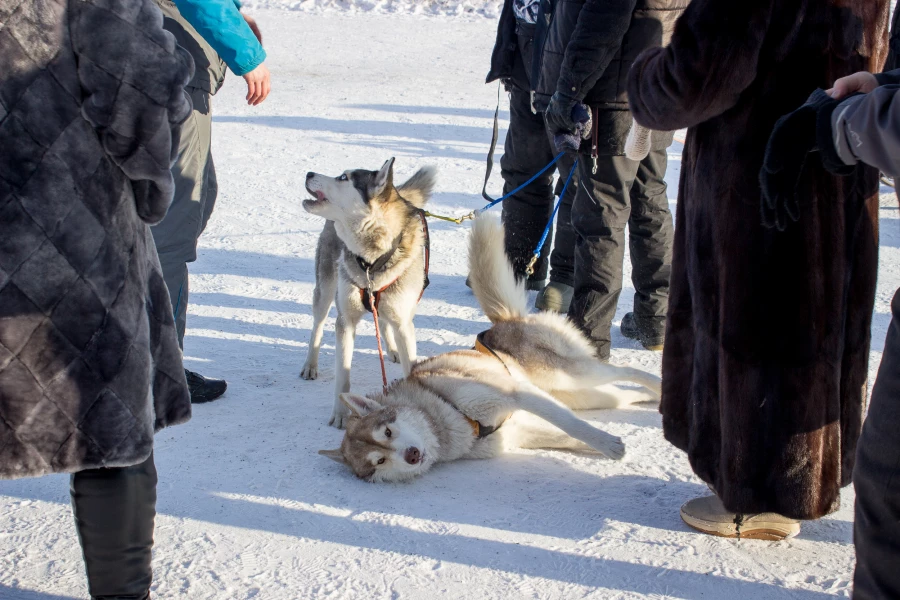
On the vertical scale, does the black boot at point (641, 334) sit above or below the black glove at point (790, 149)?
below

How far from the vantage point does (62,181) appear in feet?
5.47

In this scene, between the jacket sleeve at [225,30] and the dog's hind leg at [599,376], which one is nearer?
the jacket sleeve at [225,30]

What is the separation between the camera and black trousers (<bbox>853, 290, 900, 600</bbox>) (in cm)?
142

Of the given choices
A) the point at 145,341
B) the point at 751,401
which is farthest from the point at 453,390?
the point at 145,341

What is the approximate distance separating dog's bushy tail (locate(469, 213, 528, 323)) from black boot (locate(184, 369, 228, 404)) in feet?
3.96

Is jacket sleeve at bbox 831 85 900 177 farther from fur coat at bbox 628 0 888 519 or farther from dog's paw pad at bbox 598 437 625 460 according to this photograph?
dog's paw pad at bbox 598 437 625 460

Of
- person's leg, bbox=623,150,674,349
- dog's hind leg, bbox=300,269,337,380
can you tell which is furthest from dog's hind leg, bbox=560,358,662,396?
A: dog's hind leg, bbox=300,269,337,380

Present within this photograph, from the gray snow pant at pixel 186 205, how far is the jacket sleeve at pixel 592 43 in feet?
4.80

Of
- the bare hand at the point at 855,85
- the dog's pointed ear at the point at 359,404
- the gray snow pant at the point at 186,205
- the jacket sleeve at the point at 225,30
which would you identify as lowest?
the dog's pointed ear at the point at 359,404

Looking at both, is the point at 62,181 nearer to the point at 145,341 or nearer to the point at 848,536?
the point at 145,341

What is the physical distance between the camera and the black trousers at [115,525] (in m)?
1.84

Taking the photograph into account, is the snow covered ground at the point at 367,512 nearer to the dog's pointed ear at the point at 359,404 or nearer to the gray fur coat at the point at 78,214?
the dog's pointed ear at the point at 359,404

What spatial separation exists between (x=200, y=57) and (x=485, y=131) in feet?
17.2

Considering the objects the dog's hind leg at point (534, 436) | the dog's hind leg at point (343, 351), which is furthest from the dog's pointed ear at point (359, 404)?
the dog's hind leg at point (534, 436)
